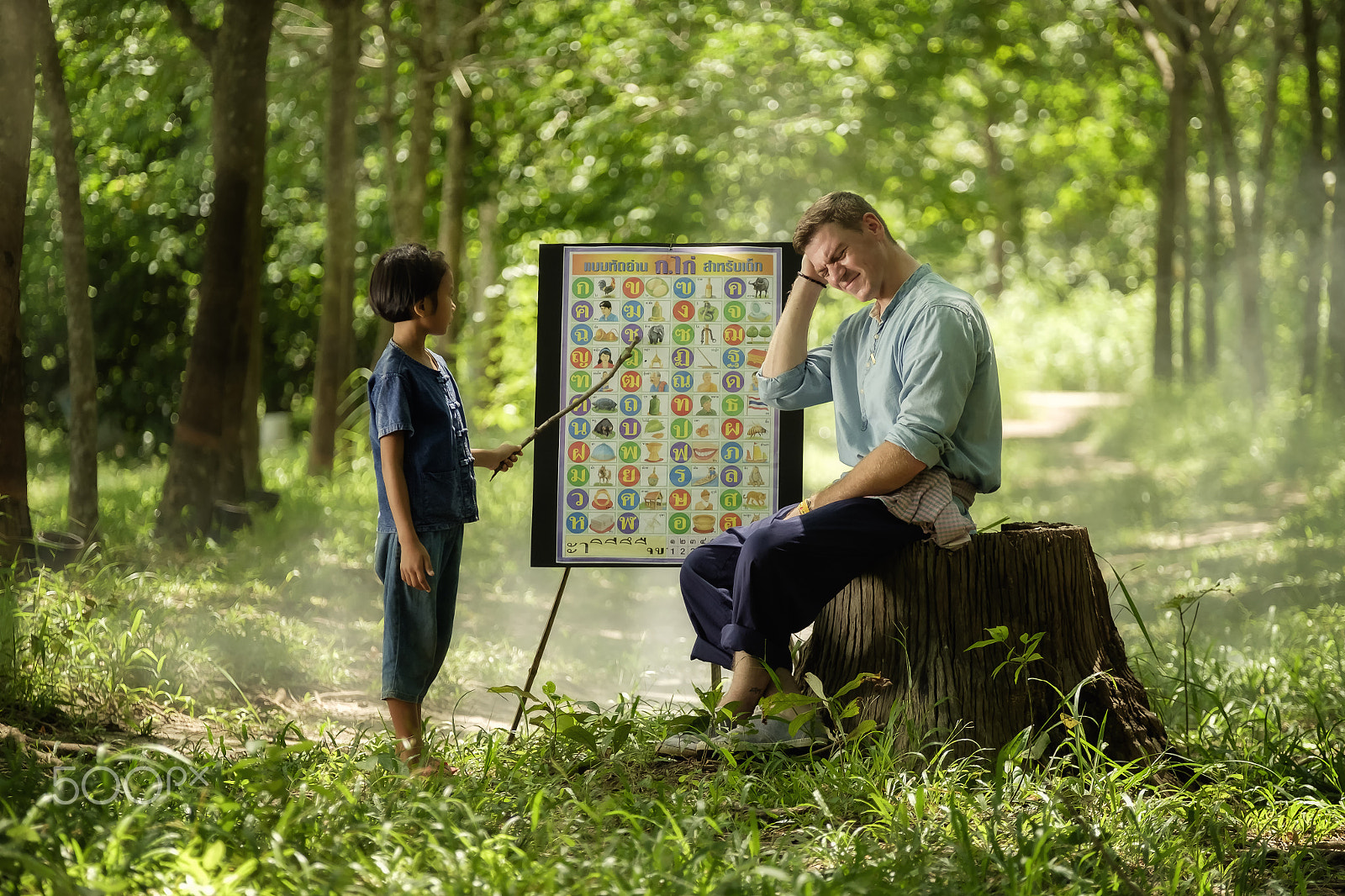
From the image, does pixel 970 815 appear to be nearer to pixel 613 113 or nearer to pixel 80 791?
pixel 80 791

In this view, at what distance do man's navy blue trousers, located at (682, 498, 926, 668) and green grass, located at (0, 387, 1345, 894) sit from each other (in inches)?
13.9

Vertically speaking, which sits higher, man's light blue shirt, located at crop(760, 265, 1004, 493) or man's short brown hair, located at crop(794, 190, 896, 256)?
man's short brown hair, located at crop(794, 190, 896, 256)

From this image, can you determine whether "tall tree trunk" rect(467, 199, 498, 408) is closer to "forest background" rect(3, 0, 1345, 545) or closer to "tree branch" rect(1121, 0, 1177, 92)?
"forest background" rect(3, 0, 1345, 545)

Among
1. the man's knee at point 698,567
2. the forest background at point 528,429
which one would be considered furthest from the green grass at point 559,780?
the man's knee at point 698,567

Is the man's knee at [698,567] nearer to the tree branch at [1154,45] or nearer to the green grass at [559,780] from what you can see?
the green grass at [559,780]

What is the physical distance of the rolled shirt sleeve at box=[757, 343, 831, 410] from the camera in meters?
3.53

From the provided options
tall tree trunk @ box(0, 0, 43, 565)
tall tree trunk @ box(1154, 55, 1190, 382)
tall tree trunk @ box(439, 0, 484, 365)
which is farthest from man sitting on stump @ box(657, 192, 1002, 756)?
tall tree trunk @ box(1154, 55, 1190, 382)

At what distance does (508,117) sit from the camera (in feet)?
36.7

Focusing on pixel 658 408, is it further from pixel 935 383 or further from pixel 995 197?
pixel 995 197

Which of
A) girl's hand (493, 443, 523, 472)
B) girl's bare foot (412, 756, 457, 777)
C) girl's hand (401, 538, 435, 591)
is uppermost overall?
girl's hand (493, 443, 523, 472)

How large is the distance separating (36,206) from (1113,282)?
27.4 metres

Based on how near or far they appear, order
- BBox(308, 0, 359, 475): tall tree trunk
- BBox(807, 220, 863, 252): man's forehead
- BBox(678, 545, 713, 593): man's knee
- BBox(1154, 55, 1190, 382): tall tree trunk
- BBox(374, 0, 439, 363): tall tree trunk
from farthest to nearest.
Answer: BBox(1154, 55, 1190, 382): tall tree trunk
BBox(374, 0, 439, 363): tall tree trunk
BBox(308, 0, 359, 475): tall tree trunk
BBox(678, 545, 713, 593): man's knee
BBox(807, 220, 863, 252): man's forehead

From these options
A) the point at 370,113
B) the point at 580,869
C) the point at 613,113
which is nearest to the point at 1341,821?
the point at 580,869

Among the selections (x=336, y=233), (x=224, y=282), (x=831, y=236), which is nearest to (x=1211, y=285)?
(x=336, y=233)
